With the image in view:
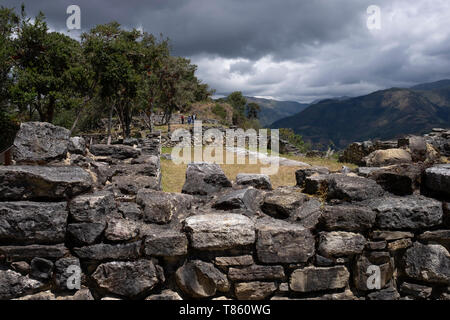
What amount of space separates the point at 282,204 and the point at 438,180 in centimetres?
155

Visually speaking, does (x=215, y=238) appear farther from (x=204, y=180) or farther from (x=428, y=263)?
(x=428, y=263)

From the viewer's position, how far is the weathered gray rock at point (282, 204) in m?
3.04

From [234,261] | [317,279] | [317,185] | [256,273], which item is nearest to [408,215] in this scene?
[317,185]

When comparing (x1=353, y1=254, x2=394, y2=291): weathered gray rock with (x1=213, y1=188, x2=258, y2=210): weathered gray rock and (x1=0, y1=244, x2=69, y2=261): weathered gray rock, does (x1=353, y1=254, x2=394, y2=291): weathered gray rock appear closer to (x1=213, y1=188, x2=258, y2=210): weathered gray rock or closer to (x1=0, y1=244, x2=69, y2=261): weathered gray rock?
(x1=213, y1=188, x2=258, y2=210): weathered gray rock

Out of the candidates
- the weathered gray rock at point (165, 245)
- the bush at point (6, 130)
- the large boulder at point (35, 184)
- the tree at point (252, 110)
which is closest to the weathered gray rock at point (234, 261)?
the weathered gray rock at point (165, 245)

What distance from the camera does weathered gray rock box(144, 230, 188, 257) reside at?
2.65 metres

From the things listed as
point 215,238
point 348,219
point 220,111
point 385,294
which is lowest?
point 385,294

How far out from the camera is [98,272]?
2.67 m

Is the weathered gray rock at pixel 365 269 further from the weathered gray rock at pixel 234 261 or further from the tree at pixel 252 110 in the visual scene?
the tree at pixel 252 110

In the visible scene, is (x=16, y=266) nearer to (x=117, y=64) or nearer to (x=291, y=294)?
(x=291, y=294)

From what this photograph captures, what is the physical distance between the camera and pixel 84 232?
8.56 ft

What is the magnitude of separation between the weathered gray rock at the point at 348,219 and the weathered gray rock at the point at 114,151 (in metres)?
3.28
